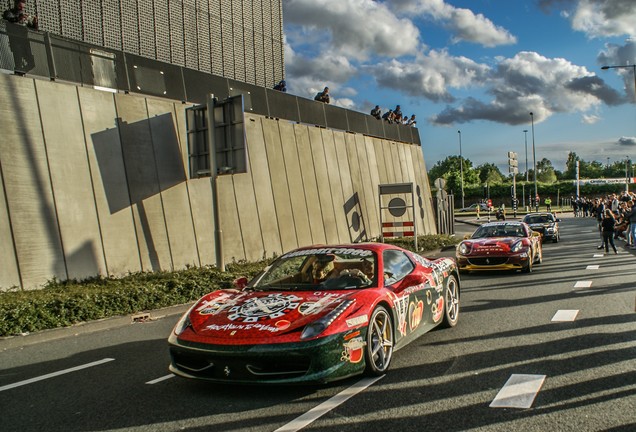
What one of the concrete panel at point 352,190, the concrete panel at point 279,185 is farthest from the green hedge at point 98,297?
Result: the concrete panel at point 352,190

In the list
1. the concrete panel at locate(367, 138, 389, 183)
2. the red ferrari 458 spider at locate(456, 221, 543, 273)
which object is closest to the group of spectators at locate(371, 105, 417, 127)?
the concrete panel at locate(367, 138, 389, 183)

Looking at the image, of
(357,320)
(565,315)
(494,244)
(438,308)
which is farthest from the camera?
(494,244)

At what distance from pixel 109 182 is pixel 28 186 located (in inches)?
75.5

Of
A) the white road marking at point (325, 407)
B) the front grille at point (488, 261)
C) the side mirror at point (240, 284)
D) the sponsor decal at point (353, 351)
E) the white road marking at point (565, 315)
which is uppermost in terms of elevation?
the side mirror at point (240, 284)

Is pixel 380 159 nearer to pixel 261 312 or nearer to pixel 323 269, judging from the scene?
pixel 323 269

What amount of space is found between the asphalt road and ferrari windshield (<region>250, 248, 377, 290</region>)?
958 mm

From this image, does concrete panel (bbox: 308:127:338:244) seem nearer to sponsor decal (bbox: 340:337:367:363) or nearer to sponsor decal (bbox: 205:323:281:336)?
sponsor decal (bbox: 340:337:367:363)

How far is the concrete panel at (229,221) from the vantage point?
15203mm

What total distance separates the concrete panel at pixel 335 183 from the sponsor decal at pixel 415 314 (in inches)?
558

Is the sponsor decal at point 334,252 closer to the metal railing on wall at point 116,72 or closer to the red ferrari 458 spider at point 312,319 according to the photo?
the red ferrari 458 spider at point 312,319

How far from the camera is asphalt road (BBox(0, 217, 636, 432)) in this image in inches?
164

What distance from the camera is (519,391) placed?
4.76 metres

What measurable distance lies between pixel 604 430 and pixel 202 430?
8.91ft

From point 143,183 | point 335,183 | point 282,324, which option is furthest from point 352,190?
point 282,324
